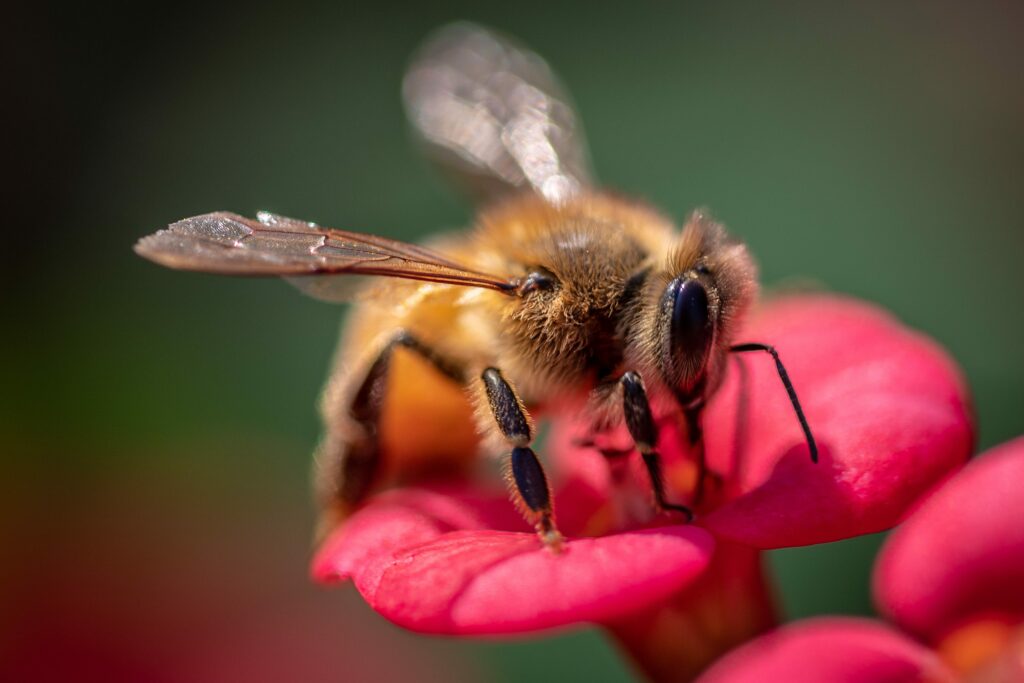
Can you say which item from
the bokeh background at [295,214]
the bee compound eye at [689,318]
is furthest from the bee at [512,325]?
the bokeh background at [295,214]

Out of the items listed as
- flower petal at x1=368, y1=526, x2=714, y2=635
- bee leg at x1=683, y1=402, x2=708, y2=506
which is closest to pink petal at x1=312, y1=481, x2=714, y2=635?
flower petal at x1=368, y1=526, x2=714, y2=635

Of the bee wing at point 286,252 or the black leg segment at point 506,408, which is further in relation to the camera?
the black leg segment at point 506,408

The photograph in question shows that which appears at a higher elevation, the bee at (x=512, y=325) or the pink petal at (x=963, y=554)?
the bee at (x=512, y=325)

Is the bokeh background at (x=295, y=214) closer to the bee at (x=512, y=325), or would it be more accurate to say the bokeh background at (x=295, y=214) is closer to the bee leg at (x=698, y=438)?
the bee at (x=512, y=325)

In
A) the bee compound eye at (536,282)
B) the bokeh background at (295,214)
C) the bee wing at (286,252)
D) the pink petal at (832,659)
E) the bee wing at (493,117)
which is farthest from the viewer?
the bokeh background at (295,214)

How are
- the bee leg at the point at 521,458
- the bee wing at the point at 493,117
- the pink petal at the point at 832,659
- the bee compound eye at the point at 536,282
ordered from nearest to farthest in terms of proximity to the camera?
the pink petal at the point at 832,659
the bee leg at the point at 521,458
the bee compound eye at the point at 536,282
the bee wing at the point at 493,117

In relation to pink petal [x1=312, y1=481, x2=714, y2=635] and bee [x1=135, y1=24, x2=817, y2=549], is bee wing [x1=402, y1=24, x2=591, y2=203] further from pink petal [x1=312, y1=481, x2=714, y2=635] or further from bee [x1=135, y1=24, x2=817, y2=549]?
pink petal [x1=312, y1=481, x2=714, y2=635]
